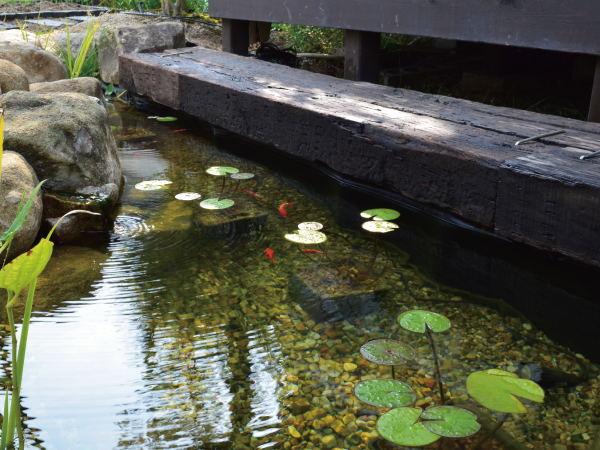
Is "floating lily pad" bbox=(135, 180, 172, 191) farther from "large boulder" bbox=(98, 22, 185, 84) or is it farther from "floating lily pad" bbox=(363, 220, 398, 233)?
"large boulder" bbox=(98, 22, 185, 84)

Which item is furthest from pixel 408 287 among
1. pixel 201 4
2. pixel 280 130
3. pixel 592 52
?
pixel 201 4

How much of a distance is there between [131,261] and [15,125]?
976 mm

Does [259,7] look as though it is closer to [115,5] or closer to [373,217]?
[373,217]

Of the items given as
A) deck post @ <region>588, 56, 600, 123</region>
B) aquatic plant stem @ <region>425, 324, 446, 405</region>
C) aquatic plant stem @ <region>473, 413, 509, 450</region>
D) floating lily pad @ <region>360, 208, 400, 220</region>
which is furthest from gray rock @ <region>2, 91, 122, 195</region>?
deck post @ <region>588, 56, 600, 123</region>

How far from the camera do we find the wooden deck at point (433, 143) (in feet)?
6.98

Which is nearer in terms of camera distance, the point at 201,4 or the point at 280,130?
the point at 280,130

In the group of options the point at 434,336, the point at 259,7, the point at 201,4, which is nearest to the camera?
the point at 434,336

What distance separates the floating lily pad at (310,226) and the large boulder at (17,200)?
1.20 meters

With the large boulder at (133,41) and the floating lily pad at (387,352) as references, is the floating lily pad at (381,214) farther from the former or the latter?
the large boulder at (133,41)

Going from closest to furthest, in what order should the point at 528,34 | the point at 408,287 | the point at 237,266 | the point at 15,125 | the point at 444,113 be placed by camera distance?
the point at 408,287
the point at 237,266
the point at 15,125
the point at 444,113
the point at 528,34

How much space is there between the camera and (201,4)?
9.51 metres

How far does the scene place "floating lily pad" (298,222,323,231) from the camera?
9.07 ft

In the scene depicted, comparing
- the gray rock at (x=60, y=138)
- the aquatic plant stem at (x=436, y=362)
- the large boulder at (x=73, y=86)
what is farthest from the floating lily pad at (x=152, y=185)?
the aquatic plant stem at (x=436, y=362)

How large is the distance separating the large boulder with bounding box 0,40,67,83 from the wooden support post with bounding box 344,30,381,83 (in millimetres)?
2585
